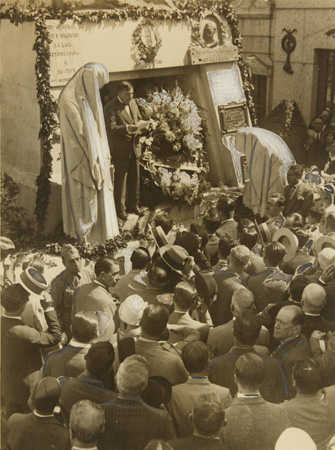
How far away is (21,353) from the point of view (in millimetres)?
5500

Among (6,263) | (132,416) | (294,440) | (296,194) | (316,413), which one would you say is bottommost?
(294,440)

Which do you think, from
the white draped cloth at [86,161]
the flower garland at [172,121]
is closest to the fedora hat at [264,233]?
the flower garland at [172,121]

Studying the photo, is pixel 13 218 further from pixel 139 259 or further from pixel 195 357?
pixel 195 357

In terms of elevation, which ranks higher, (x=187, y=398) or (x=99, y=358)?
(x=99, y=358)

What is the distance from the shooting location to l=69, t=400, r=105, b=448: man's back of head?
454 cm

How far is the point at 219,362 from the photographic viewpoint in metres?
5.22

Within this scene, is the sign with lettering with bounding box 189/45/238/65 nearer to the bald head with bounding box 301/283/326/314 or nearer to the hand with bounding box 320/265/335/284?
the hand with bounding box 320/265/335/284

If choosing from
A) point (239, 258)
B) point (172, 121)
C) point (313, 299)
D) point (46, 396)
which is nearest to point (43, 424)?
point (46, 396)

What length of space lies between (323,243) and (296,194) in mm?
855

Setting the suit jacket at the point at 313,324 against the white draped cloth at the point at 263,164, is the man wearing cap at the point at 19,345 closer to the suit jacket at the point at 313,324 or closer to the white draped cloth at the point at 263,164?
the suit jacket at the point at 313,324

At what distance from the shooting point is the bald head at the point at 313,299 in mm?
5449

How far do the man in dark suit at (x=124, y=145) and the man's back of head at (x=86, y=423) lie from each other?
2.66m

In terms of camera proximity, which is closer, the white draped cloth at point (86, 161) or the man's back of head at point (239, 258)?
the man's back of head at point (239, 258)

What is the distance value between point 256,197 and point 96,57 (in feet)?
6.99
